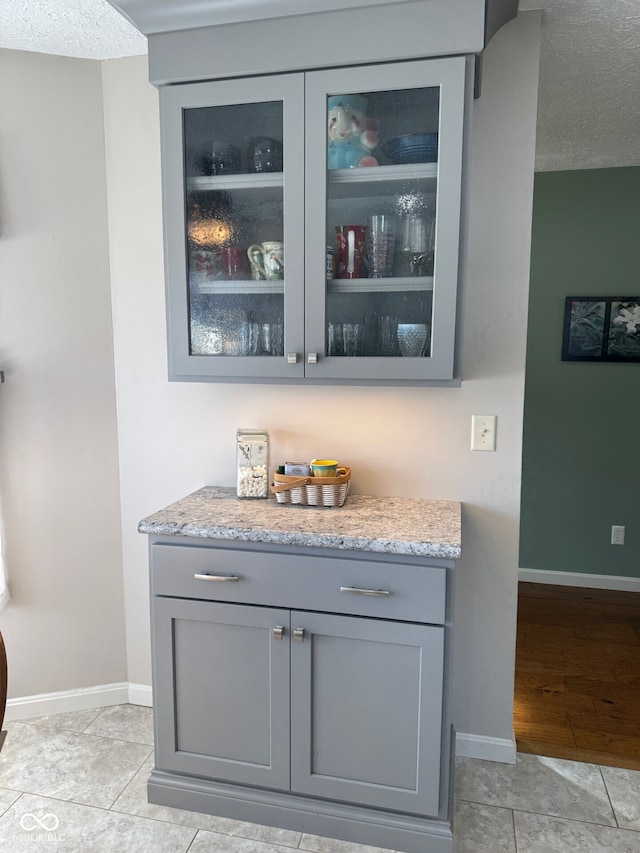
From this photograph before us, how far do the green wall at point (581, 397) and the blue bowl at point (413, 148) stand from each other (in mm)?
2046

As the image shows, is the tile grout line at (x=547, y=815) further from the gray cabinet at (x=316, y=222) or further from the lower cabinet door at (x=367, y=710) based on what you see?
the gray cabinet at (x=316, y=222)

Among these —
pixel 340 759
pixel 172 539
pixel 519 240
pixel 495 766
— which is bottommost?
pixel 495 766

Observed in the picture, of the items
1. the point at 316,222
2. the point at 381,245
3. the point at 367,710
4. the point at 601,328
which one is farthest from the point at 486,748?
the point at 601,328

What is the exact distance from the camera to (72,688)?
2418 millimetres

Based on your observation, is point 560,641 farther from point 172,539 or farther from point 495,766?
point 172,539

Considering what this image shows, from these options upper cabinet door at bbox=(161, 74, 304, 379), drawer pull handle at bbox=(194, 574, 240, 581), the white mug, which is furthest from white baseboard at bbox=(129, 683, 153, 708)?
the white mug

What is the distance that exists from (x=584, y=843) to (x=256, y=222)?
2.10 meters

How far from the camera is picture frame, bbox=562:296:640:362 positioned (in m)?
3.40

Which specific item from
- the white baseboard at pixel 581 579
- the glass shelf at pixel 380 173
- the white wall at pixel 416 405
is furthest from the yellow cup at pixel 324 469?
the white baseboard at pixel 581 579

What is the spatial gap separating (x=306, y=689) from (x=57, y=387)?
144cm

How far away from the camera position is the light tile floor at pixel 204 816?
175 centimetres

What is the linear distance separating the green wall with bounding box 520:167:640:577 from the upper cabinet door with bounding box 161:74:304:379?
7.14ft

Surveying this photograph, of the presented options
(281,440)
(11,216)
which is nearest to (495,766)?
(281,440)

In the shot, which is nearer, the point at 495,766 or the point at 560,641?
the point at 495,766
